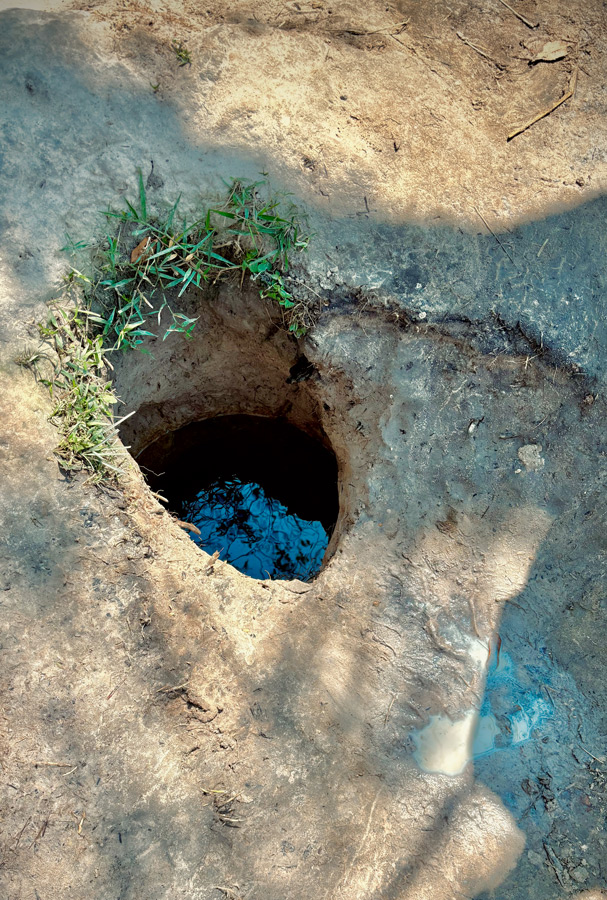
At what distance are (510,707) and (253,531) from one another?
6.04 ft

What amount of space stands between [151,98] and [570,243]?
200cm

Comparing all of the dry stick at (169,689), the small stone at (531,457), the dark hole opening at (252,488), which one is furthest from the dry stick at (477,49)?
the dry stick at (169,689)

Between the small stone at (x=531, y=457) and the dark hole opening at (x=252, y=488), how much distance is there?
1.22 m

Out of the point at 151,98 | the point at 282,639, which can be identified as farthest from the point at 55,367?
the point at 282,639

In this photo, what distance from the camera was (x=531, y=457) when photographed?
2.78m

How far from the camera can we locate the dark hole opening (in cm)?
378

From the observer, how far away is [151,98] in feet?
8.80

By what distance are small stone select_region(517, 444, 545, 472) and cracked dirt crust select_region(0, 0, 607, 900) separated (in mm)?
16

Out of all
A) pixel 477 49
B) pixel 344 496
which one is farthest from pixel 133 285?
pixel 477 49

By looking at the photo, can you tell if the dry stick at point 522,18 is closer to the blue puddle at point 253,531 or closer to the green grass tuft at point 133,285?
the green grass tuft at point 133,285

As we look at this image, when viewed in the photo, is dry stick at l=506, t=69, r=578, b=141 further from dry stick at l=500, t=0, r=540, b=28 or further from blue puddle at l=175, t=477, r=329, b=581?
blue puddle at l=175, t=477, r=329, b=581

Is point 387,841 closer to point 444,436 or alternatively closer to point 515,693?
point 515,693

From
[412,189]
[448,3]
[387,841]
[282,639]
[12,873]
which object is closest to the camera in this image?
[12,873]

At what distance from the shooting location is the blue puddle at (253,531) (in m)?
3.73
